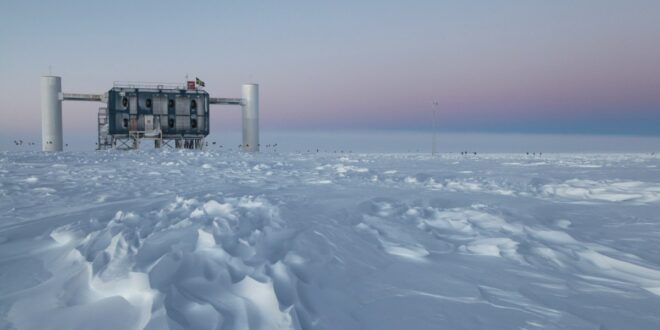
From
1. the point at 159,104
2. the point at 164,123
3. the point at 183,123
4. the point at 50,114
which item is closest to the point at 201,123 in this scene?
the point at 183,123

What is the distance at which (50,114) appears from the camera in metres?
34.8

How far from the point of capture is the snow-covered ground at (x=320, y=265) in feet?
7.95

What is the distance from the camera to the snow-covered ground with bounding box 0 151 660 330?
7.95 ft

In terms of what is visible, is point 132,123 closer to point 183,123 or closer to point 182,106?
point 183,123

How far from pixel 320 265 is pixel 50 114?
3970 centimetres

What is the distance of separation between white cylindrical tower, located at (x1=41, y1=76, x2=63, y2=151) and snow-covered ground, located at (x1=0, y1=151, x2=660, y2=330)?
34110 mm

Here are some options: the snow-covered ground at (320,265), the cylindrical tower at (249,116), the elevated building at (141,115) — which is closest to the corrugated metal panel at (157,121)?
the elevated building at (141,115)

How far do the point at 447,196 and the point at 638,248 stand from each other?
130 inches

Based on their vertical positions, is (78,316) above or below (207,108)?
below

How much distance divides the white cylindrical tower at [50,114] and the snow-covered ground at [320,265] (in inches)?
1343

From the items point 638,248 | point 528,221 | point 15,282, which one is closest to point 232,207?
point 15,282

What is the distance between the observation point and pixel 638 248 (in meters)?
4.06

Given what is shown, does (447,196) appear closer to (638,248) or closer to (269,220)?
(638,248)

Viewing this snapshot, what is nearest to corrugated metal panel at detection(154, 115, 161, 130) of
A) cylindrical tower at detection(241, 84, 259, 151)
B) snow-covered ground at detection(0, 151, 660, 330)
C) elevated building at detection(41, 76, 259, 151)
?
elevated building at detection(41, 76, 259, 151)
